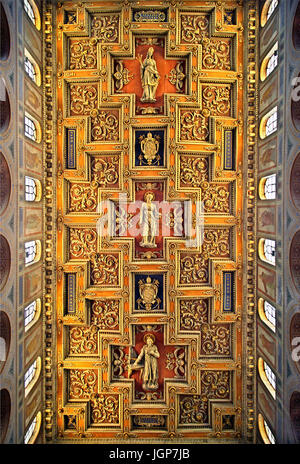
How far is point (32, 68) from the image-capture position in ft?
38.9

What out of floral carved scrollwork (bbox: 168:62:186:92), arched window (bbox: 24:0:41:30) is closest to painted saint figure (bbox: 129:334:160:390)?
floral carved scrollwork (bbox: 168:62:186:92)

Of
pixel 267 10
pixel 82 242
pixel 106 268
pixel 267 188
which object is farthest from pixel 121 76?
pixel 106 268

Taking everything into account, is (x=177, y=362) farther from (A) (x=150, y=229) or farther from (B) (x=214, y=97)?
(B) (x=214, y=97)

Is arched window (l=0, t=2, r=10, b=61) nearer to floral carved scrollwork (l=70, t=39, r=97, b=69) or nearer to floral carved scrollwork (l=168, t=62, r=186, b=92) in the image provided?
floral carved scrollwork (l=70, t=39, r=97, b=69)

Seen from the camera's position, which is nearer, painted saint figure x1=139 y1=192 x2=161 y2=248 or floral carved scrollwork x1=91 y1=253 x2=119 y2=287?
painted saint figure x1=139 y1=192 x2=161 y2=248

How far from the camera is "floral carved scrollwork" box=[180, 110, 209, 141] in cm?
1280

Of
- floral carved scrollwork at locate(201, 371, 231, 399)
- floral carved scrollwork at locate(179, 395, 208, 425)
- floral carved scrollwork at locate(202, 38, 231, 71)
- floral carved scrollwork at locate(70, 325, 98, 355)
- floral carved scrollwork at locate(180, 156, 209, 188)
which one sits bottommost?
floral carved scrollwork at locate(179, 395, 208, 425)

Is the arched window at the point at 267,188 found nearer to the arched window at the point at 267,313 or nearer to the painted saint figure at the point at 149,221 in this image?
the arched window at the point at 267,313

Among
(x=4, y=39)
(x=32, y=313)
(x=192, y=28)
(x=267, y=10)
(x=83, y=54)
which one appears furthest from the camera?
(x=83, y=54)

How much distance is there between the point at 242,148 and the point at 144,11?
7.39 meters

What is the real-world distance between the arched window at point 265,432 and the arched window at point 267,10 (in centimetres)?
1647

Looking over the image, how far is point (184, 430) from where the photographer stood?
12.7m

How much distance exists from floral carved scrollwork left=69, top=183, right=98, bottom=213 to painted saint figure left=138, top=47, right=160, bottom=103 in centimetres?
466

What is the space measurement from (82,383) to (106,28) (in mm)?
15982
